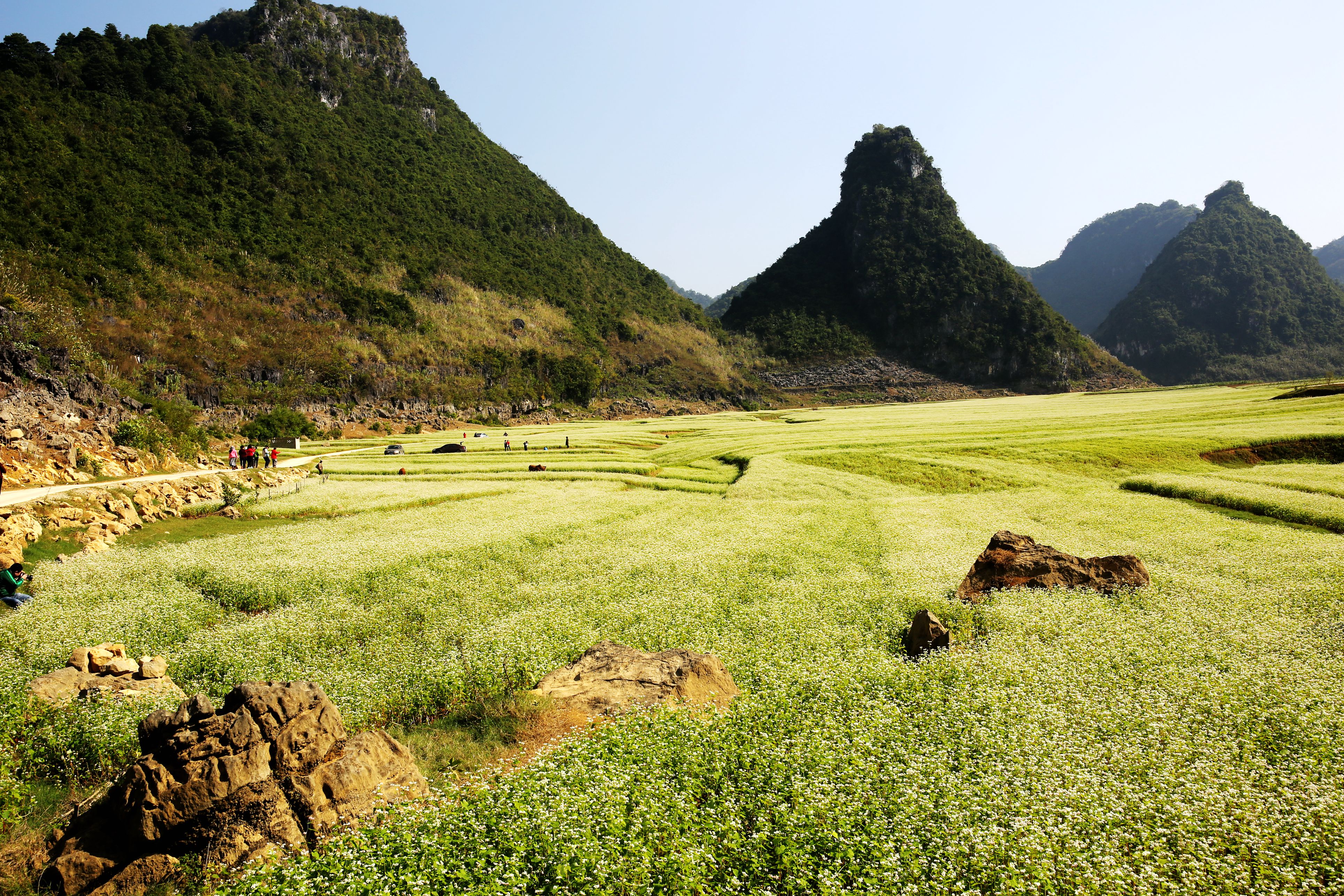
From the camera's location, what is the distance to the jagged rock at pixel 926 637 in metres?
14.1

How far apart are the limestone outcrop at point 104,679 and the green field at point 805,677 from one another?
0.65m

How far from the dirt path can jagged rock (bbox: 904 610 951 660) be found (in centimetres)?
3383

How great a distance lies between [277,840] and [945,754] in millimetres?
9508

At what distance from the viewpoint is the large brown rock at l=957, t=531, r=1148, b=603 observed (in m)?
17.7

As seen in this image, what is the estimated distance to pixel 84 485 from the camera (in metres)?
30.0

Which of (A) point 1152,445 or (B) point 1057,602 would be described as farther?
(A) point 1152,445

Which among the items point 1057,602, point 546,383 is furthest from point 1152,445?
point 546,383

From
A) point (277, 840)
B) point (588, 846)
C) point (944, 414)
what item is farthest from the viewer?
point (944, 414)

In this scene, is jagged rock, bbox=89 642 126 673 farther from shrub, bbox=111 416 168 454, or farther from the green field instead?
shrub, bbox=111 416 168 454

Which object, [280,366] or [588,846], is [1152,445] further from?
[280,366]

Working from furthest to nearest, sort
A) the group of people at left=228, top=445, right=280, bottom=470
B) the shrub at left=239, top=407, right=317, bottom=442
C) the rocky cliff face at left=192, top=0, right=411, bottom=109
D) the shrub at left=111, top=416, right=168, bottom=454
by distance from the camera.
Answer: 1. the rocky cliff face at left=192, top=0, right=411, bottom=109
2. the shrub at left=239, top=407, right=317, bottom=442
3. the group of people at left=228, top=445, right=280, bottom=470
4. the shrub at left=111, top=416, right=168, bottom=454

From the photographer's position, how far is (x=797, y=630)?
51.1ft

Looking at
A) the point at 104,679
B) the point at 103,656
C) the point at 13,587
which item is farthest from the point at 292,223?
the point at 104,679

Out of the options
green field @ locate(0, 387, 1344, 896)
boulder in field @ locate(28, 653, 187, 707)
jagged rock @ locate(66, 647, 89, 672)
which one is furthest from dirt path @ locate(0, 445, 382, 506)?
boulder in field @ locate(28, 653, 187, 707)
